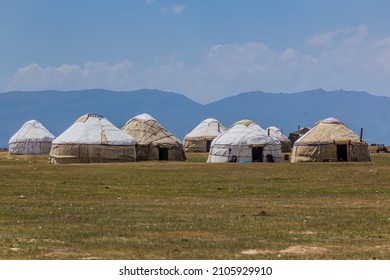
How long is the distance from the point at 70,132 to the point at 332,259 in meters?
53.4

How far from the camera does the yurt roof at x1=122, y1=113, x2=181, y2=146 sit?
7338 centimetres

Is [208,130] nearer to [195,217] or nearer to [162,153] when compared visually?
[162,153]

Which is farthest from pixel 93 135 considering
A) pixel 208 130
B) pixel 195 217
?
pixel 208 130

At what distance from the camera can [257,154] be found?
66.6 metres

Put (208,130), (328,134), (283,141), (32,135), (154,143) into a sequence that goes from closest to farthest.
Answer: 1. (328,134)
2. (154,143)
3. (32,135)
4. (283,141)
5. (208,130)

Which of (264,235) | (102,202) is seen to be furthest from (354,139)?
(264,235)

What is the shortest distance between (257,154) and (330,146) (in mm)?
6128

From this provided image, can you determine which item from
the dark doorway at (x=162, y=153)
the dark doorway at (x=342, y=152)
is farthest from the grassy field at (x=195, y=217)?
the dark doorway at (x=162, y=153)

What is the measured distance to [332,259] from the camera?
47.3ft

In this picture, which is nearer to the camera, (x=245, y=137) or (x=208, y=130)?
(x=245, y=137)

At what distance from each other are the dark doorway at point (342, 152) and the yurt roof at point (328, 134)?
2.55 feet

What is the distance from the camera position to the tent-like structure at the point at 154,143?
7281cm

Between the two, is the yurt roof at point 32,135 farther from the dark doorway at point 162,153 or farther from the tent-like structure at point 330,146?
the tent-like structure at point 330,146
